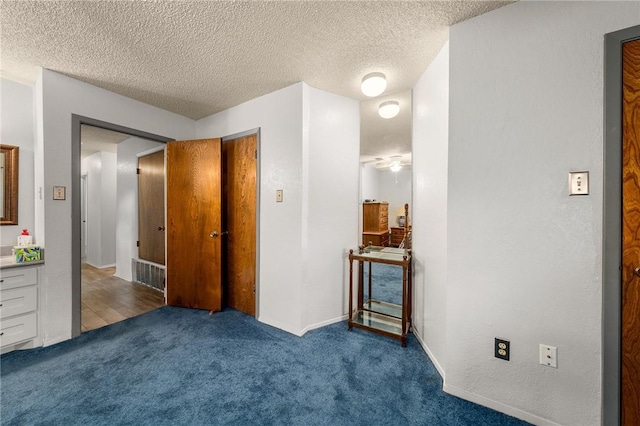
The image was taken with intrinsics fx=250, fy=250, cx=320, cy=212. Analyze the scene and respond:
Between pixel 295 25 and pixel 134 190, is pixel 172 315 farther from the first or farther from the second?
pixel 295 25

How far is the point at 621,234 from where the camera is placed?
118 centimetres

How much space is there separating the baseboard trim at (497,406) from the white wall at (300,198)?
1.20 meters

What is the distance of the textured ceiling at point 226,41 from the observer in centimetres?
145

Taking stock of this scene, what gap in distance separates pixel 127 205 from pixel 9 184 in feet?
5.74

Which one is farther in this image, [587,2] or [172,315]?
[172,315]

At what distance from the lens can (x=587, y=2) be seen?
1235 millimetres

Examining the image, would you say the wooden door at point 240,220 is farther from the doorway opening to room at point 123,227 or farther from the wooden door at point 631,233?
the wooden door at point 631,233

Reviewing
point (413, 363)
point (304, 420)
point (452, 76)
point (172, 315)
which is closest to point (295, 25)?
point (452, 76)

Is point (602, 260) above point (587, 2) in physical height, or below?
below

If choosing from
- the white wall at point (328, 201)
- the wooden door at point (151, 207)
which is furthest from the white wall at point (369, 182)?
Answer: the wooden door at point (151, 207)

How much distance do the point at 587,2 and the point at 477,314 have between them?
171cm

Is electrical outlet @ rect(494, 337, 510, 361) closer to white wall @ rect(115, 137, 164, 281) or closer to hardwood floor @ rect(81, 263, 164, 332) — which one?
hardwood floor @ rect(81, 263, 164, 332)

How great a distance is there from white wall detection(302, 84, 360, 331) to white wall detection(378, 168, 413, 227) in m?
5.65

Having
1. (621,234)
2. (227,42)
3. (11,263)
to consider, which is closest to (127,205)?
(11,263)
